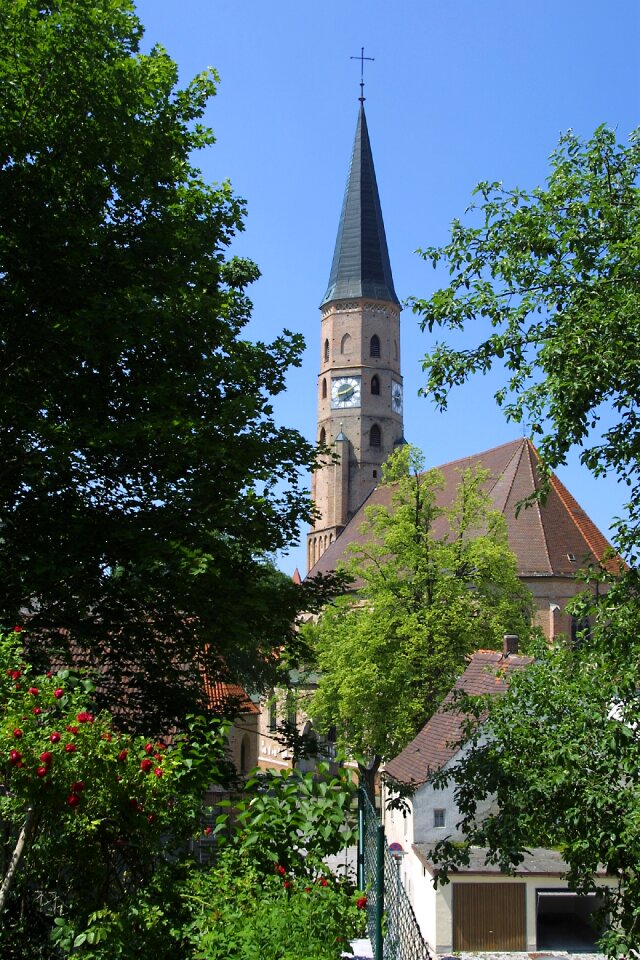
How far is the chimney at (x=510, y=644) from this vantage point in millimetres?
25859

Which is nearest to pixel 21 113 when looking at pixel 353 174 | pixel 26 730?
pixel 26 730

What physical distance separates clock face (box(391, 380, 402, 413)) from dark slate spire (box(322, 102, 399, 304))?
5.56 meters

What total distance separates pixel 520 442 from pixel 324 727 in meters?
21.3

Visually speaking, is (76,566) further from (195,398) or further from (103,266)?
(103,266)

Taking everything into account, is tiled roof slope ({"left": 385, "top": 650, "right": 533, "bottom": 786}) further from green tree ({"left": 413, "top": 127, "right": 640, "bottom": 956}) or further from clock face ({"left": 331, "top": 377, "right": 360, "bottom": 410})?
clock face ({"left": 331, "top": 377, "right": 360, "bottom": 410})

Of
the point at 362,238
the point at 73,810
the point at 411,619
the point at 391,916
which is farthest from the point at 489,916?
the point at 362,238

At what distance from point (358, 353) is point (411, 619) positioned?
4024 centimetres

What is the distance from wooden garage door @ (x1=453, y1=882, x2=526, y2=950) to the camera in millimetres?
21859

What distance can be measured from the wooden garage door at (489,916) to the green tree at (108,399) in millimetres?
14218

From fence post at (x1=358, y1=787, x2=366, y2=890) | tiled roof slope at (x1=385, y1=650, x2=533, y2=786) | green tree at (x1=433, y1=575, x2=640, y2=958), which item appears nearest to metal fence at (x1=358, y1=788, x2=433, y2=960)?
fence post at (x1=358, y1=787, x2=366, y2=890)

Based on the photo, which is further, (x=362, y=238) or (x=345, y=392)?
(x=362, y=238)

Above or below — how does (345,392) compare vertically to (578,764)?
above

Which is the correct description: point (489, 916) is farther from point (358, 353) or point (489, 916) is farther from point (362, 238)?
point (362, 238)

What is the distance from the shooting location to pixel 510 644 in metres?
26.7
